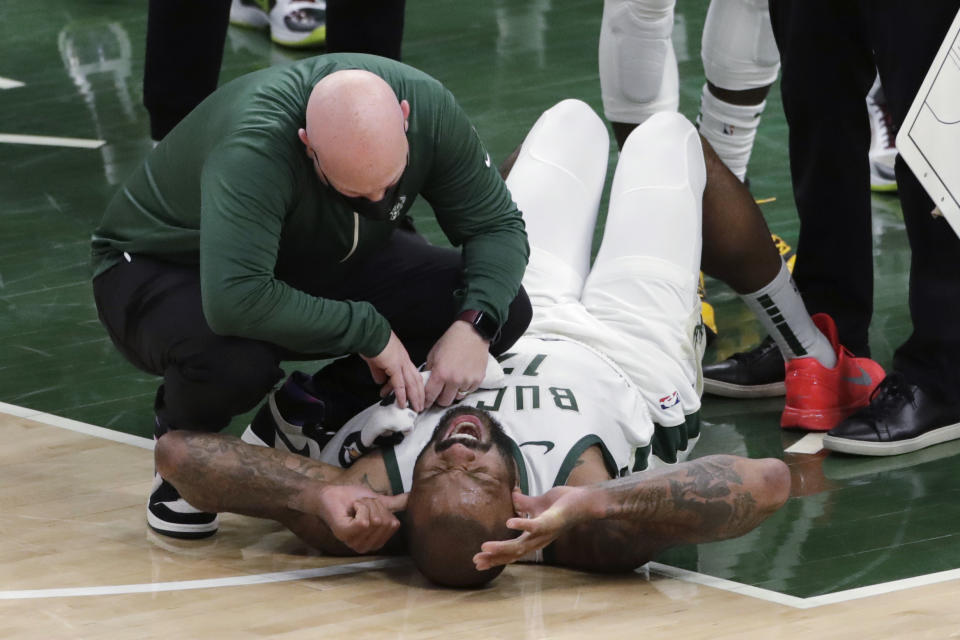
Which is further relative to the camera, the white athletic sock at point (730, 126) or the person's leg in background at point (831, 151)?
the white athletic sock at point (730, 126)

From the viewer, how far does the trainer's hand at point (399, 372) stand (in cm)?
311

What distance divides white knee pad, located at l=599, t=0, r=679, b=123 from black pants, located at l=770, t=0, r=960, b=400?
0.46 meters

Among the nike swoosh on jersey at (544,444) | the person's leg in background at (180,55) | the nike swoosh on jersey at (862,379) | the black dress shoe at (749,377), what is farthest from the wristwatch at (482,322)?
the person's leg in background at (180,55)

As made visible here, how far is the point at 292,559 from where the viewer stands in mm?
3146

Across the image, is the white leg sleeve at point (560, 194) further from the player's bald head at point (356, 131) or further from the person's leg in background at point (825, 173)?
the player's bald head at point (356, 131)

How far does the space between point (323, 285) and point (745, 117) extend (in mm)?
1705

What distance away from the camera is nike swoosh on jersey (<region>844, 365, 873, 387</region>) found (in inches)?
159

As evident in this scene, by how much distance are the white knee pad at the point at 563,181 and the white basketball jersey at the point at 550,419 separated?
0.47 metres

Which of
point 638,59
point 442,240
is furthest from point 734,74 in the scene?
point 442,240

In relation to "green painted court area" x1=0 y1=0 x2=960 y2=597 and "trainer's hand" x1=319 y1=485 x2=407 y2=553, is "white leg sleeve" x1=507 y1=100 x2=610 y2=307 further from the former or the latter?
"trainer's hand" x1=319 y1=485 x2=407 y2=553

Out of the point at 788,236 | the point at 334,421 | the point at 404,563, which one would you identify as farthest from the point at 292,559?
the point at 788,236

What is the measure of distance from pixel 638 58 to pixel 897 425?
1373 mm

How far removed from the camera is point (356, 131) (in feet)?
9.30

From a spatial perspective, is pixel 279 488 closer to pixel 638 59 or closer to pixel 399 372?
pixel 399 372
